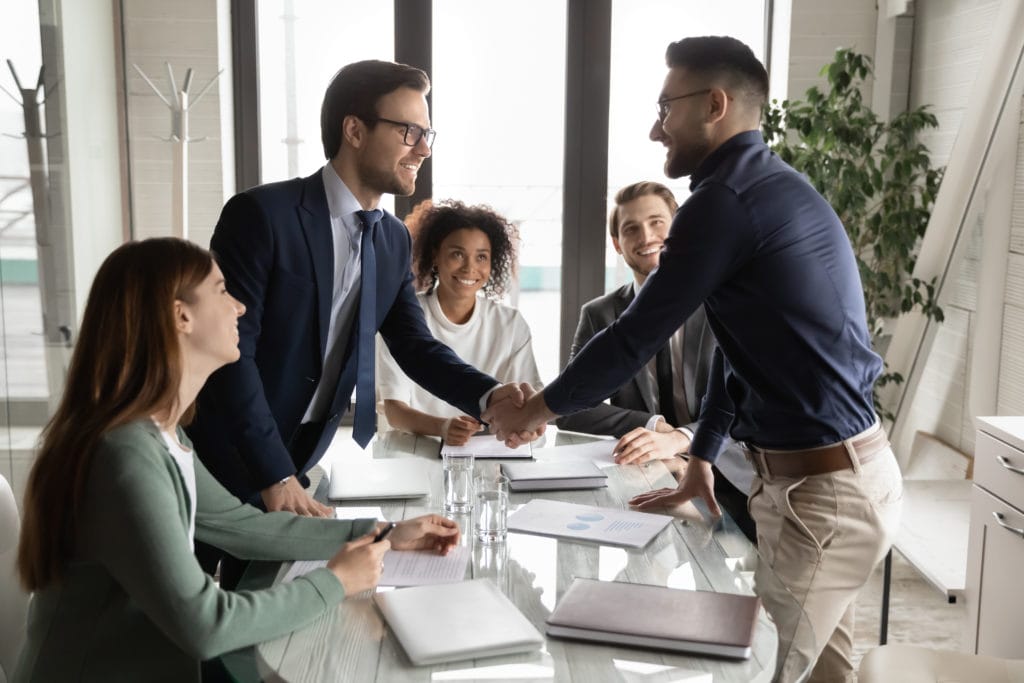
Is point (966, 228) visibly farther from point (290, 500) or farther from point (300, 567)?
point (300, 567)

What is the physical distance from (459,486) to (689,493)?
1.50ft

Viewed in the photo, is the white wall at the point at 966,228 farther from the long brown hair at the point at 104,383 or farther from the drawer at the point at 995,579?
the long brown hair at the point at 104,383

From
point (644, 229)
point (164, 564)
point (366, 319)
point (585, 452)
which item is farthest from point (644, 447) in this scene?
point (164, 564)

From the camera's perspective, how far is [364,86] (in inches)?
86.0

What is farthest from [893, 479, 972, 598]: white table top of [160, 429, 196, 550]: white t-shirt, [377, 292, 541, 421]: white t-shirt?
[160, 429, 196, 550]: white t-shirt

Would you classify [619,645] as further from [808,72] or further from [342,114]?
[808,72]

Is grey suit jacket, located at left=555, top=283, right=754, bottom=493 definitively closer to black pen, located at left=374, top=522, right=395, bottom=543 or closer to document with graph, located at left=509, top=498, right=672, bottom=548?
document with graph, located at left=509, top=498, right=672, bottom=548

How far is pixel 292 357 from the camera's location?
82.4 inches

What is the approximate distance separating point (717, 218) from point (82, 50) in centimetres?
231

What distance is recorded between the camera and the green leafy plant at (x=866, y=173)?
357 cm

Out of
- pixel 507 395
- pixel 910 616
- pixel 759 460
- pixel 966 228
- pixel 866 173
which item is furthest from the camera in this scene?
pixel 866 173

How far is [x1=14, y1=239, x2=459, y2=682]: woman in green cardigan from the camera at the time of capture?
4.14 ft

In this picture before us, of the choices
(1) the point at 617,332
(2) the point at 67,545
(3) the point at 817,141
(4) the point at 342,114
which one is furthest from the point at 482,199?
(2) the point at 67,545

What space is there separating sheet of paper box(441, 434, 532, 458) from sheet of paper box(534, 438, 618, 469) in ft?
0.11
